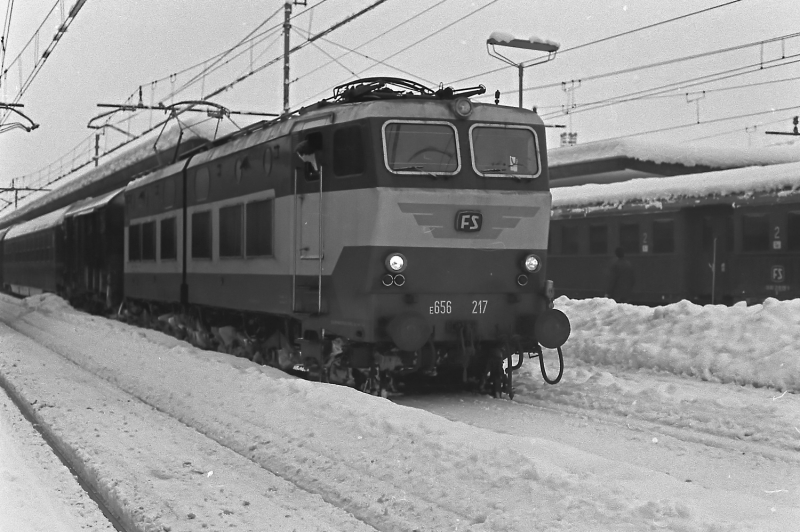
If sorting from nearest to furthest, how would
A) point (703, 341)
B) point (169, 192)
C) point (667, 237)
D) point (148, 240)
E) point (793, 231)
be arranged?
point (703, 341) → point (169, 192) → point (148, 240) → point (793, 231) → point (667, 237)

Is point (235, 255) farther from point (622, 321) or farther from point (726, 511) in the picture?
point (726, 511)

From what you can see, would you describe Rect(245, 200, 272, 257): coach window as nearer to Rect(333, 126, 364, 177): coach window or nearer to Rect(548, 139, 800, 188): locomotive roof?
Rect(333, 126, 364, 177): coach window

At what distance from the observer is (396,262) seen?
9.39 m

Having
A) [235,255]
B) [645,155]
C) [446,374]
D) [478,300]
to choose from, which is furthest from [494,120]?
[645,155]

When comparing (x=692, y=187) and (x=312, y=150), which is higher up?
(x=692, y=187)

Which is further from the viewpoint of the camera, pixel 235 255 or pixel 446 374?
pixel 235 255

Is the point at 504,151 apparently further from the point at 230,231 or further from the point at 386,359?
the point at 230,231

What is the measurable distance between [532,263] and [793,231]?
402 inches

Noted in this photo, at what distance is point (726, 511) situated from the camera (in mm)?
5020

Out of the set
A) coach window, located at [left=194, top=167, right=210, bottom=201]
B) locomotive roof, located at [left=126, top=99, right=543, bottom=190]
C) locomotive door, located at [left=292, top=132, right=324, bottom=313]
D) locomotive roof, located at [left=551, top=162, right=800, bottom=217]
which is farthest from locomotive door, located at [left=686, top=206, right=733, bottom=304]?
locomotive door, located at [left=292, top=132, right=324, bottom=313]

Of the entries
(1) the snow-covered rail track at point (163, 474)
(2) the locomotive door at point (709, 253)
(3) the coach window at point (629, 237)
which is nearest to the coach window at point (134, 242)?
(1) the snow-covered rail track at point (163, 474)

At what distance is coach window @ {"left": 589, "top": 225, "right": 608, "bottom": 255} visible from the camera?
2252 cm

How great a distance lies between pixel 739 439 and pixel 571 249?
637 inches

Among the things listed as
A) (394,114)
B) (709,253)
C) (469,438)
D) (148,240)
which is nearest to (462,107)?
(394,114)
